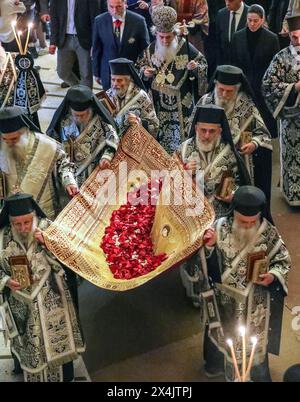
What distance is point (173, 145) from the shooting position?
841cm

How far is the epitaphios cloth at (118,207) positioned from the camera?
551cm

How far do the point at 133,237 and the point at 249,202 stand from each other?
57.4 inches

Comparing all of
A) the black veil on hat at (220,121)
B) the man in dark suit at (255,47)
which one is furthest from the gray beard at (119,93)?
the man in dark suit at (255,47)

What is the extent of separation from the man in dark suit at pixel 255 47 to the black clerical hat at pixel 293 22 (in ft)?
2.76

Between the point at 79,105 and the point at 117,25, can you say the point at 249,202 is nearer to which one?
the point at 79,105

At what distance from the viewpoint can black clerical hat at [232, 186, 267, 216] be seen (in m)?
5.09

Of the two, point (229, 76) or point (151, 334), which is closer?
point (151, 334)

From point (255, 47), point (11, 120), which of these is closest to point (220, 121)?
point (11, 120)

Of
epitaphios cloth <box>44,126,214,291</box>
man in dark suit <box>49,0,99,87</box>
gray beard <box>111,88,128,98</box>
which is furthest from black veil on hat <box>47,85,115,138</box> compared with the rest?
man in dark suit <box>49,0,99,87</box>

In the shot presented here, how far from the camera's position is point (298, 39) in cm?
739

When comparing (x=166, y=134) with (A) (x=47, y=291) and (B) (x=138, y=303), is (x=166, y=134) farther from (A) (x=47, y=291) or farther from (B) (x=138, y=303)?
(A) (x=47, y=291)

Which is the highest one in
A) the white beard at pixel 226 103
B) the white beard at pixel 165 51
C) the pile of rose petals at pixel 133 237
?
the white beard at pixel 165 51

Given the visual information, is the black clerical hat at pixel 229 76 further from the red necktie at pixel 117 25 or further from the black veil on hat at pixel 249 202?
the red necktie at pixel 117 25
